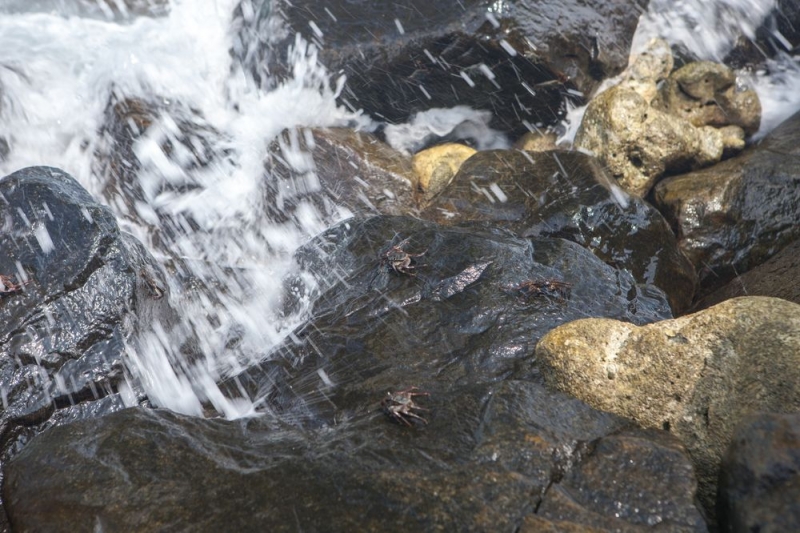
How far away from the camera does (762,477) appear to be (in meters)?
2.57

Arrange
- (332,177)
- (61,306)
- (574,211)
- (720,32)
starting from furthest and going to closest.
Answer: (720,32), (332,177), (574,211), (61,306)

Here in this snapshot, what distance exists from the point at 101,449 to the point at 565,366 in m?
2.83

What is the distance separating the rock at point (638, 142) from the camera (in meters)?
8.23

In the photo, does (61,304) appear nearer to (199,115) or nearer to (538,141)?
(199,115)

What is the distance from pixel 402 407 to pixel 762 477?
1782 mm

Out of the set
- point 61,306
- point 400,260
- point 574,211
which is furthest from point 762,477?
point 61,306

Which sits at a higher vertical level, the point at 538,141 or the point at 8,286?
the point at 8,286

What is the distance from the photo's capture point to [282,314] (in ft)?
19.0

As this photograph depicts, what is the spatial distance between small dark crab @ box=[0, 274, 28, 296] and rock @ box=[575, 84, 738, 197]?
23.0ft

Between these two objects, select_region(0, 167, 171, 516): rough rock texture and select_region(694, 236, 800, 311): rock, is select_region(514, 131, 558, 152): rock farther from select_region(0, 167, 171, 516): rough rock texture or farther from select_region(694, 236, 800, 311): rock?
select_region(0, 167, 171, 516): rough rock texture

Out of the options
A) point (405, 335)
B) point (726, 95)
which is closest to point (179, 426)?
point (405, 335)

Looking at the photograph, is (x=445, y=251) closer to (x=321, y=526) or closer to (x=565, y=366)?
(x=565, y=366)

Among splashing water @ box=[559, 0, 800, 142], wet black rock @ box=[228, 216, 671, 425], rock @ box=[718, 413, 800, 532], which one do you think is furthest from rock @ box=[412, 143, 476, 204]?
rock @ box=[718, 413, 800, 532]

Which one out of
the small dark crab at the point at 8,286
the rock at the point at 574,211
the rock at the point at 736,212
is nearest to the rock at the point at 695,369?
the rock at the point at 574,211
